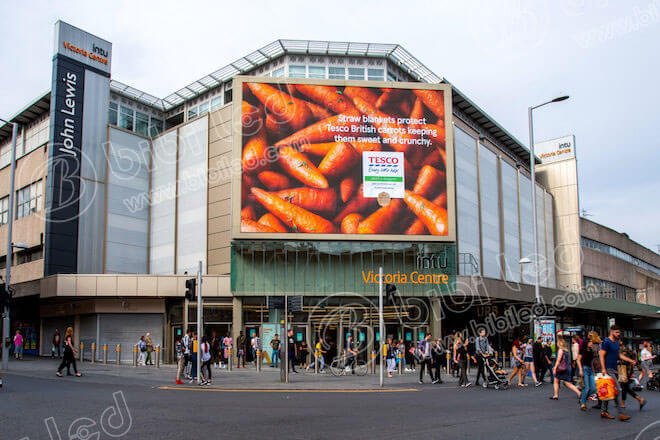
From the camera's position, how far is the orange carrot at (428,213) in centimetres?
3634

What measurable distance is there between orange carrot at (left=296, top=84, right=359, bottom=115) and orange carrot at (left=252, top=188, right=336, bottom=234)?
19.8 ft

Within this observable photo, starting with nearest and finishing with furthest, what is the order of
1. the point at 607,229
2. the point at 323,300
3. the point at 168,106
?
the point at 323,300
the point at 168,106
the point at 607,229

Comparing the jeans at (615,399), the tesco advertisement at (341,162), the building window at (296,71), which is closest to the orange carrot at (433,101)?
the tesco advertisement at (341,162)

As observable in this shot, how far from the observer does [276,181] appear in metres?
35.3

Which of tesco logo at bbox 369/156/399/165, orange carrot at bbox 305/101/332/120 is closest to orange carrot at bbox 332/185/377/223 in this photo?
tesco logo at bbox 369/156/399/165

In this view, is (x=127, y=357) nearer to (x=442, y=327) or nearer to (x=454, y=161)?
(x=442, y=327)

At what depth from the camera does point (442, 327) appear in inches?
1554

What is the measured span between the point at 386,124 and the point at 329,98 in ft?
11.4

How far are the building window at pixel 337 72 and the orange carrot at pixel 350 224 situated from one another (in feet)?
34.7

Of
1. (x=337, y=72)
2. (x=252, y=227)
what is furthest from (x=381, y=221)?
(x=337, y=72)

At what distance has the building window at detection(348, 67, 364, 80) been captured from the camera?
4178cm

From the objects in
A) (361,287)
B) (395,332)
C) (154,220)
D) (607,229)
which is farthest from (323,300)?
(607,229)

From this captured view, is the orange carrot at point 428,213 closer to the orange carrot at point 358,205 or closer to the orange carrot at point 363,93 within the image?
the orange carrot at point 358,205

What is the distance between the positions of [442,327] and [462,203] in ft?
25.7
